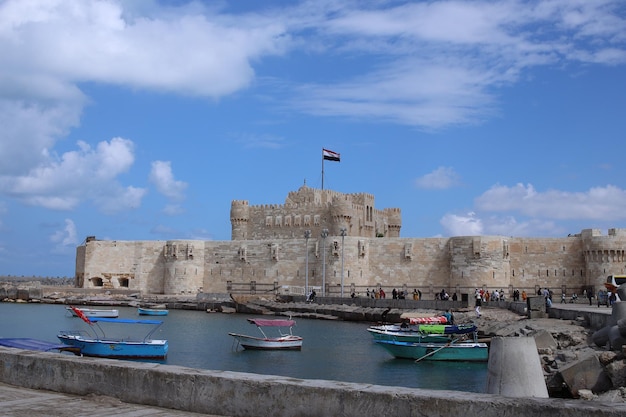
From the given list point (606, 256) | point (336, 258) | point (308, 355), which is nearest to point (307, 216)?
point (336, 258)

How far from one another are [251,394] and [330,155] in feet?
159

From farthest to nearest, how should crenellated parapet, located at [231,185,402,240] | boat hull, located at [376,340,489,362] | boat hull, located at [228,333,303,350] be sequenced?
crenellated parapet, located at [231,185,402,240] → boat hull, located at [228,333,303,350] → boat hull, located at [376,340,489,362]

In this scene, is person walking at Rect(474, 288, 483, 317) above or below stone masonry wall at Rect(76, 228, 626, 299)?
below

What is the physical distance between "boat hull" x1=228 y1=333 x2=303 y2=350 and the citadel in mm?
19764

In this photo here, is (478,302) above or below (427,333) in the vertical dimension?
above

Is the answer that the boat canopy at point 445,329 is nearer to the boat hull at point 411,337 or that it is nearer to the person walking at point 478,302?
the boat hull at point 411,337

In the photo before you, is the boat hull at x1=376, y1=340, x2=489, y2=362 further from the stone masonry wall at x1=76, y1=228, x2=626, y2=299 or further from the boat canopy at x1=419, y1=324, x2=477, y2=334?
the stone masonry wall at x1=76, y1=228, x2=626, y2=299

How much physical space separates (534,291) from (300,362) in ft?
82.0

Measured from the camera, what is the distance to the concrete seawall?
5.02 m

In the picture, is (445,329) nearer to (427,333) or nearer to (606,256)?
(427,333)

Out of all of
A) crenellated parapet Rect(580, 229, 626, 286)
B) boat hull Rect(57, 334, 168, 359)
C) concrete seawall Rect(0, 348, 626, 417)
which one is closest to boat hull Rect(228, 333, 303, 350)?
boat hull Rect(57, 334, 168, 359)

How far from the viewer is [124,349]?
2220 centimetres

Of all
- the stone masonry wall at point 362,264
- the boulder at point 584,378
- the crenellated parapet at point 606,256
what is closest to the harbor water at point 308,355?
the boulder at point 584,378

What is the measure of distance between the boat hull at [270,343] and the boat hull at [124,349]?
3517mm
